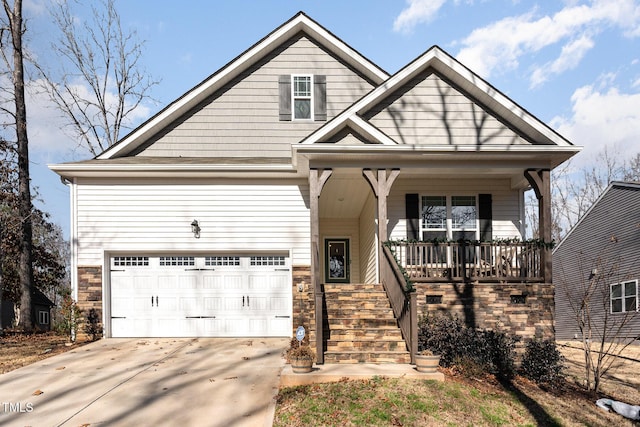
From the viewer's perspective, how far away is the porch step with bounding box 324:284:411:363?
31.4 ft

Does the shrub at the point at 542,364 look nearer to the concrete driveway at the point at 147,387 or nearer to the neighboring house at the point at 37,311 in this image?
the concrete driveway at the point at 147,387

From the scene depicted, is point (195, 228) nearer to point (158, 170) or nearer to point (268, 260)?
point (158, 170)

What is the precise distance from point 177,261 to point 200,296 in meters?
1.11

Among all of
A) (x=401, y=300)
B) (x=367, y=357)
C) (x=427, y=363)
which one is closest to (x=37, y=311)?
(x=367, y=357)

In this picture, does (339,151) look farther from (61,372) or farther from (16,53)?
(16,53)

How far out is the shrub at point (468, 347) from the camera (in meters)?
9.84

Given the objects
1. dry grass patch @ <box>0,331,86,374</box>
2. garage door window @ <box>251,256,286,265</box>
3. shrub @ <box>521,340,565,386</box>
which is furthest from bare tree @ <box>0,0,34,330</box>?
shrub @ <box>521,340,565,386</box>

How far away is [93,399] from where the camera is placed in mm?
7879

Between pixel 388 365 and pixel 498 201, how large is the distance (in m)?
6.68

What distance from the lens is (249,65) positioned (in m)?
15.6

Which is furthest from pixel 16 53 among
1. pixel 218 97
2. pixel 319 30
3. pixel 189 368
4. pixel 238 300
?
pixel 189 368

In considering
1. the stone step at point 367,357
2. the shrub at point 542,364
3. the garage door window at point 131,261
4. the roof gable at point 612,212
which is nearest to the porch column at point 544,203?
the shrub at point 542,364

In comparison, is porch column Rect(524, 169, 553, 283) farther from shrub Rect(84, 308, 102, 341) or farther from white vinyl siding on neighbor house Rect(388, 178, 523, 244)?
shrub Rect(84, 308, 102, 341)

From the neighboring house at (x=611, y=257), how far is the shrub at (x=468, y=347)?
735 centimetres
